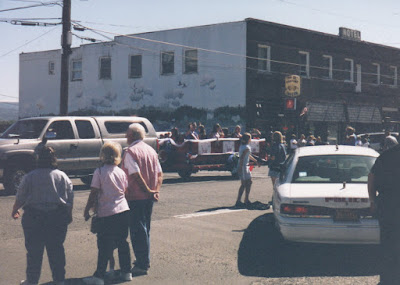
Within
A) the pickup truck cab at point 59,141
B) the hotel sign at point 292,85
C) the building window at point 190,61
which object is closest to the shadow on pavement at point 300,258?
the pickup truck cab at point 59,141

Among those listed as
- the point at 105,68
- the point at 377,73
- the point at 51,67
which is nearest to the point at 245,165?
the point at 105,68

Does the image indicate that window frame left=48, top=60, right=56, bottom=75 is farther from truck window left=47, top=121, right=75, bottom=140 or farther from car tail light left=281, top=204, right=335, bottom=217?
car tail light left=281, top=204, right=335, bottom=217

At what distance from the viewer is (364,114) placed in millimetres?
40875

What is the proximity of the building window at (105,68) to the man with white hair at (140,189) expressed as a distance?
109ft

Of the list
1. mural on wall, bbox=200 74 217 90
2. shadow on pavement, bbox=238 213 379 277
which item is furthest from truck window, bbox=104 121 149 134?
mural on wall, bbox=200 74 217 90

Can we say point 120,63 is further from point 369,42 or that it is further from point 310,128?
point 369,42

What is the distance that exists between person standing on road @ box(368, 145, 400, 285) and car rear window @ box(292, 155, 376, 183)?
7.91ft

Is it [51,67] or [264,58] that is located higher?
[51,67]

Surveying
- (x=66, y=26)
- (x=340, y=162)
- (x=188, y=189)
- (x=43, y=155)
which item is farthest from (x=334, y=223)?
(x=66, y=26)

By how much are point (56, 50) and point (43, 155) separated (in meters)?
39.5

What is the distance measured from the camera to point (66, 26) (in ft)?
74.5

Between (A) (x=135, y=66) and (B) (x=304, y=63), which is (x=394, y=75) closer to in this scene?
(B) (x=304, y=63)

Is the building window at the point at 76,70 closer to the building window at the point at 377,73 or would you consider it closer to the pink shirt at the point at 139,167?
the building window at the point at 377,73

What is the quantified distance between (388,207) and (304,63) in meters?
31.6
